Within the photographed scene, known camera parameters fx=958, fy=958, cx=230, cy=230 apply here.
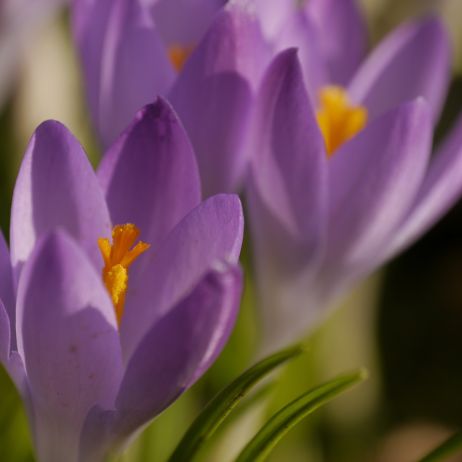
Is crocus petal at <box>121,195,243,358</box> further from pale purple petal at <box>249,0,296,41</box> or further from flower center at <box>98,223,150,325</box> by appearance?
pale purple petal at <box>249,0,296,41</box>

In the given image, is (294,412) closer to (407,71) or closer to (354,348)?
(407,71)

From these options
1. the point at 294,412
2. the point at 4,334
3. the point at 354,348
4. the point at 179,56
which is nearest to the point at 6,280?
the point at 4,334

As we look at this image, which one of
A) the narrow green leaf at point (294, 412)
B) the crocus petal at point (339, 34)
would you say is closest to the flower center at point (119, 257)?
the narrow green leaf at point (294, 412)

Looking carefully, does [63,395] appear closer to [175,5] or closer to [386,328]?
[175,5]

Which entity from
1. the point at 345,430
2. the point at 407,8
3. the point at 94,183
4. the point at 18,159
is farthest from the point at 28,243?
the point at 407,8

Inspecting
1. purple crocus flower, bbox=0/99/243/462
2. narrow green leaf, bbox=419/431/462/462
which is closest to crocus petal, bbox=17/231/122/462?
purple crocus flower, bbox=0/99/243/462
